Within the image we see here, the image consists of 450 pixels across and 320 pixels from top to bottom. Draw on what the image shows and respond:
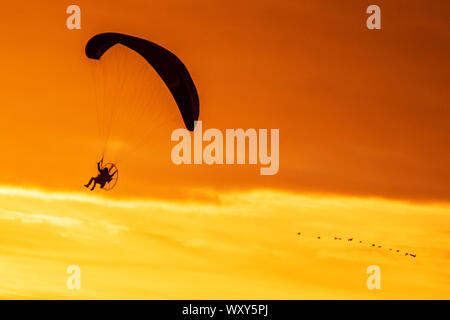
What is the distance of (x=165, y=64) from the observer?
35.1 m

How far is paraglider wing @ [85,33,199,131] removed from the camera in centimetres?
3494

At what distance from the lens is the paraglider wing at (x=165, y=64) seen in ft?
115

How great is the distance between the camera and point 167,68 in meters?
35.1
